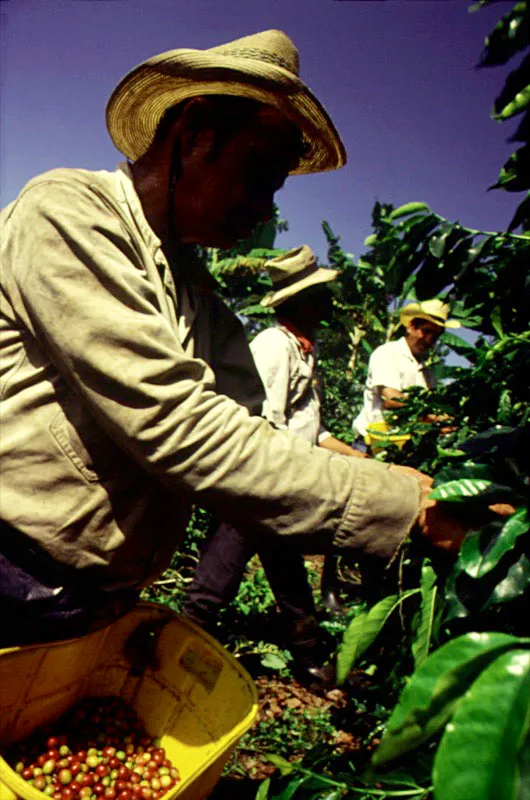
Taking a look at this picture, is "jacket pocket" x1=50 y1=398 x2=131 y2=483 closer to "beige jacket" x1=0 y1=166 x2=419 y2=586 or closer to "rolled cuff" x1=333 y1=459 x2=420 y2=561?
"beige jacket" x1=0 y1=166 x2=419 y2=586

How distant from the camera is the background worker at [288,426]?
2.74m

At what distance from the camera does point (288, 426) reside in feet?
10.2

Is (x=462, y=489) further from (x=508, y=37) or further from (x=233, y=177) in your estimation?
(x=233, y=177)

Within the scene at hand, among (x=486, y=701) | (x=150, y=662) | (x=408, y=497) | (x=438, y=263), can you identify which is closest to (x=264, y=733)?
(x=150, y=662)

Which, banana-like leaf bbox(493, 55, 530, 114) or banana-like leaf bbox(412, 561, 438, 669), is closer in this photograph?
banana-like leaf bbox(493, 55, 530, 114)

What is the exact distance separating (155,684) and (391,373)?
2.89 metres

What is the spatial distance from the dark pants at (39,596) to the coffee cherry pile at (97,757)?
430 millimetres

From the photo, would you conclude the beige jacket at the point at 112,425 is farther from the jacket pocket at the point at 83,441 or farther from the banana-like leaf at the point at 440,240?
the banana-like leaf at the point at 440,240

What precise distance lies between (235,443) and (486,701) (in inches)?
26.7

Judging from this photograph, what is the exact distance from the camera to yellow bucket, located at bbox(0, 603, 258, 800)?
4.51 ft

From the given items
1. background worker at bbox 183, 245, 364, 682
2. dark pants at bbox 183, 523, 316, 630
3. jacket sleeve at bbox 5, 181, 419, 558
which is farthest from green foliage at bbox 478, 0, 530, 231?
dark pants at bbox 183, 523, 316, 630

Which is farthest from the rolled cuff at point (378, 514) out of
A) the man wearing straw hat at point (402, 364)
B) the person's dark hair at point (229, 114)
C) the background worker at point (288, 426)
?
the man wearing straw hat at point (402, 364)

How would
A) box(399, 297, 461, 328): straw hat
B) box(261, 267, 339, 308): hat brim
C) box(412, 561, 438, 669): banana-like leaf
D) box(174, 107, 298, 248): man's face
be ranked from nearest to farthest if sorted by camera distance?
Result: box(412, 561, 438, 669): banana-like leaf
box(174, 107, 298, 248): man's face
box(261, 267, 339, 308): hat brim
box(399, 297, 461, 328): straw hat

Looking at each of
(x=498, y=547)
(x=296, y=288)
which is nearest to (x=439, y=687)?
(x=498, y=547)
